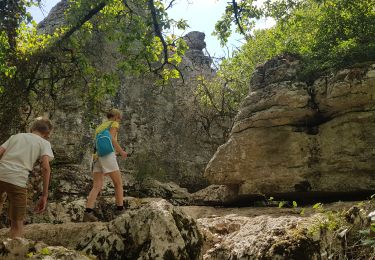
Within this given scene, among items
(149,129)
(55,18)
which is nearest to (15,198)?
(149,129)

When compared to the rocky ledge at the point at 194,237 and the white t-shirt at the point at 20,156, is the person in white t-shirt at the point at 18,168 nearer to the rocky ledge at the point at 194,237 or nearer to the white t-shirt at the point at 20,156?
the white t-shirt at the point at 20,156

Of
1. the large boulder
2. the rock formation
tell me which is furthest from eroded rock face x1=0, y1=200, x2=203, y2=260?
the rock formation

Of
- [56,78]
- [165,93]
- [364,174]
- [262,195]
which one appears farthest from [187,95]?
[364,174]

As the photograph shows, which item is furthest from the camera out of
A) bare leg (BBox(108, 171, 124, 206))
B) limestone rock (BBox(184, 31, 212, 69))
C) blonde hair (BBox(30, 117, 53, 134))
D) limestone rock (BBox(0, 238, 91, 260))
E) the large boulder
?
limestone rock (BBox(184, 31, 212, 69))

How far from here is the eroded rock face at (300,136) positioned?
862 centimetres

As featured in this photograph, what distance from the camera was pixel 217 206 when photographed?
36.7 feet

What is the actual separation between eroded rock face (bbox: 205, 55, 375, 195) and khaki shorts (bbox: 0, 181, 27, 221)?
20.0ft

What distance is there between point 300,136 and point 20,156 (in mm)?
6714

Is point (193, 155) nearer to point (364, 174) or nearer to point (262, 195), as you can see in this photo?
point (262, 195)

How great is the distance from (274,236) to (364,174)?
3.88 m

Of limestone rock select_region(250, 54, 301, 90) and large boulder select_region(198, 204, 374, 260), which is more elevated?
limestone rock select_region(250, 54, 301, 90)

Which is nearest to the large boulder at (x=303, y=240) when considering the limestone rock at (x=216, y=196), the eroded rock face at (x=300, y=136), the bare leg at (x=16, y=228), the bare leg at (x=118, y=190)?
the bare leg at (x=118, y=190)

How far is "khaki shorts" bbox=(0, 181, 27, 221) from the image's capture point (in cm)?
529

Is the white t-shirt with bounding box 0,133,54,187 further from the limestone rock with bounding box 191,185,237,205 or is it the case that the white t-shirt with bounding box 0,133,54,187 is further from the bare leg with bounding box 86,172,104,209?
the limestone rock with bounding box 191,185,237,205
